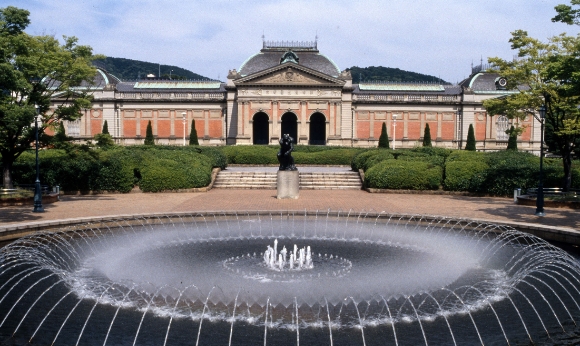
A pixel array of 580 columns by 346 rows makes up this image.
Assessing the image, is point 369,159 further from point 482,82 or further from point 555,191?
point 482,82

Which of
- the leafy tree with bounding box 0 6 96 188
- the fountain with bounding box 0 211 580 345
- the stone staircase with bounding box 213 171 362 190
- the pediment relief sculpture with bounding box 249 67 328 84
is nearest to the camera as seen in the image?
the fountain with bounding box 0 211 580 345

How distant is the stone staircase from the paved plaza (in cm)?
197

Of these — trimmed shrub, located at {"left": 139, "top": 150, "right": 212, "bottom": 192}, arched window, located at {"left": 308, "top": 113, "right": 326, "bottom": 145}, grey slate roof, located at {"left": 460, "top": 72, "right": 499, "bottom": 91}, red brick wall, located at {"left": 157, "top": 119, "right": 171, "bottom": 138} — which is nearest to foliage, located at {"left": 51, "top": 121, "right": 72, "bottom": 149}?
trimmed shrub, located at {"left": 139, "top": 150, "right": 212, "bottom": 192}

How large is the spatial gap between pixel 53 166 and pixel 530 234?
2140cm

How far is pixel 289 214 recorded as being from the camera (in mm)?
18609

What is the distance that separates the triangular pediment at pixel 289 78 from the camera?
2195 inches

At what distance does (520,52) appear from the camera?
2483 centimetres

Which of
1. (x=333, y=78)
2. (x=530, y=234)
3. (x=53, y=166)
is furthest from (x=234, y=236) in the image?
(x=333, y=78)

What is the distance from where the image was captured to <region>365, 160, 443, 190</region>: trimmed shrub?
26.6m

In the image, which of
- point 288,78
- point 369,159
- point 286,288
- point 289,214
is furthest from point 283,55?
point 286,288

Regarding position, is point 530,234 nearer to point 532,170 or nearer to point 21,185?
point 532,170

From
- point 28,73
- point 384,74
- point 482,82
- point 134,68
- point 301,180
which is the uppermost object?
point 134,68

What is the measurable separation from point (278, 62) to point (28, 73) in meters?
41.1

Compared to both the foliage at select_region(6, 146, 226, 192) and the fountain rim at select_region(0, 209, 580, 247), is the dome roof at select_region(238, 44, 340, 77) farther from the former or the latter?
the fountain rim at select_region(0, 209, 580, 247)
